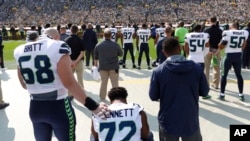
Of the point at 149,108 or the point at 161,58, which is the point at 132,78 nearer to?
the point at 161,58

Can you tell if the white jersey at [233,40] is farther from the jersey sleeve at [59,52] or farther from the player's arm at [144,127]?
the jersey sleeve at [59,52]

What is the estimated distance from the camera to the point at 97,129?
3605 mm

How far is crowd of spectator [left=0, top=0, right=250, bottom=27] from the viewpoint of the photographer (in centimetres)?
4819

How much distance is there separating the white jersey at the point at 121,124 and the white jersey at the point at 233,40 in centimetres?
495

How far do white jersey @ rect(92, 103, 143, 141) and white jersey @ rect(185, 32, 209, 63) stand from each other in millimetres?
4957

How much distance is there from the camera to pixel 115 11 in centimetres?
5025

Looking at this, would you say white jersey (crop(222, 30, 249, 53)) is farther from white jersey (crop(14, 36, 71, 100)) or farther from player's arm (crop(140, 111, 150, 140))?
white jersey (crop(14, 36, 71, 100))

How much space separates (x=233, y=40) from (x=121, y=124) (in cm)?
521

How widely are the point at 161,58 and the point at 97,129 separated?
20.7 feet

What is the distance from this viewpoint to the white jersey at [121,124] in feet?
11.4

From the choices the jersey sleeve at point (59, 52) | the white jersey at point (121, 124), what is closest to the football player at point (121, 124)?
the white jersey at point (121, 124)

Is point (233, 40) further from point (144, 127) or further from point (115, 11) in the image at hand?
point (115, 11)

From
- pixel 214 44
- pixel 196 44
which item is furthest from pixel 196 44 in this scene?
pixel 214 44

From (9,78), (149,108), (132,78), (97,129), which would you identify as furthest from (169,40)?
(9,78)
